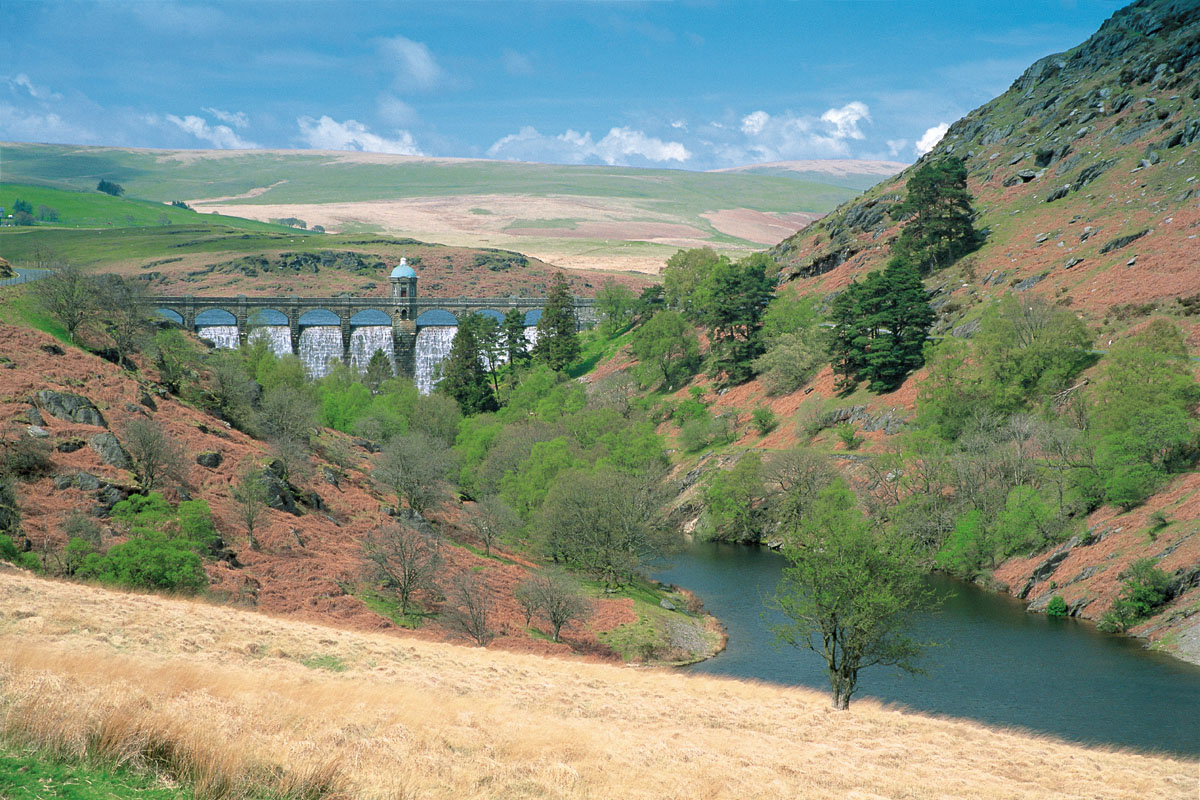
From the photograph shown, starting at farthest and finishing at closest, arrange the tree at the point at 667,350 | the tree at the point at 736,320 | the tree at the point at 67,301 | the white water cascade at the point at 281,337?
1. the white water cascade at the point at 281,337
2. the tree at the point at 667,350
3. the tree at the point at 736,320
4. the tree at the point at 67,301

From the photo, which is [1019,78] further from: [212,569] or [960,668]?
[212,569]

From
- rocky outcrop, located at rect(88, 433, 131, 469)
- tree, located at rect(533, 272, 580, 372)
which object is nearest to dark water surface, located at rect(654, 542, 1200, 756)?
rocky outcrop, located at rect(88, 433, 131, 469)

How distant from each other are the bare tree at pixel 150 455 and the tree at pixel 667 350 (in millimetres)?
84442

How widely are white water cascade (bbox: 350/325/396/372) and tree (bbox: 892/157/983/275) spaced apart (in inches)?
3681

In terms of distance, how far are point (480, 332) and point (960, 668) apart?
100 metres

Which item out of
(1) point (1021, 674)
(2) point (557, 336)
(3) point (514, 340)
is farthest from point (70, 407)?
(2) point (557, 336)

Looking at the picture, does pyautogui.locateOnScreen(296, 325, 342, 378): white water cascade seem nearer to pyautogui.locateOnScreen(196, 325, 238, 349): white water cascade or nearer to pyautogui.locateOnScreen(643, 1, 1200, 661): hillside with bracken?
pyautogui.locateOnScreen(196, 325, 238, 349): white water cascade

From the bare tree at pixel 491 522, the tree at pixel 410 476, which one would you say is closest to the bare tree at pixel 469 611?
the bare tree at pixel 491 522

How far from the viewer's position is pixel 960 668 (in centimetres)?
5128

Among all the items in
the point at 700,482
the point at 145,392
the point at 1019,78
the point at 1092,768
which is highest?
the point at 1019,78

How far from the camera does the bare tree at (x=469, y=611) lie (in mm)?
47500

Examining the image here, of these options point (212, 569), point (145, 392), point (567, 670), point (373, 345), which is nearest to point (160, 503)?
point (212, 569)

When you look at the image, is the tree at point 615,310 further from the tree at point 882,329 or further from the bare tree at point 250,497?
the bare tree at point 250,497

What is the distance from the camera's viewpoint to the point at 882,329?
108 metres
